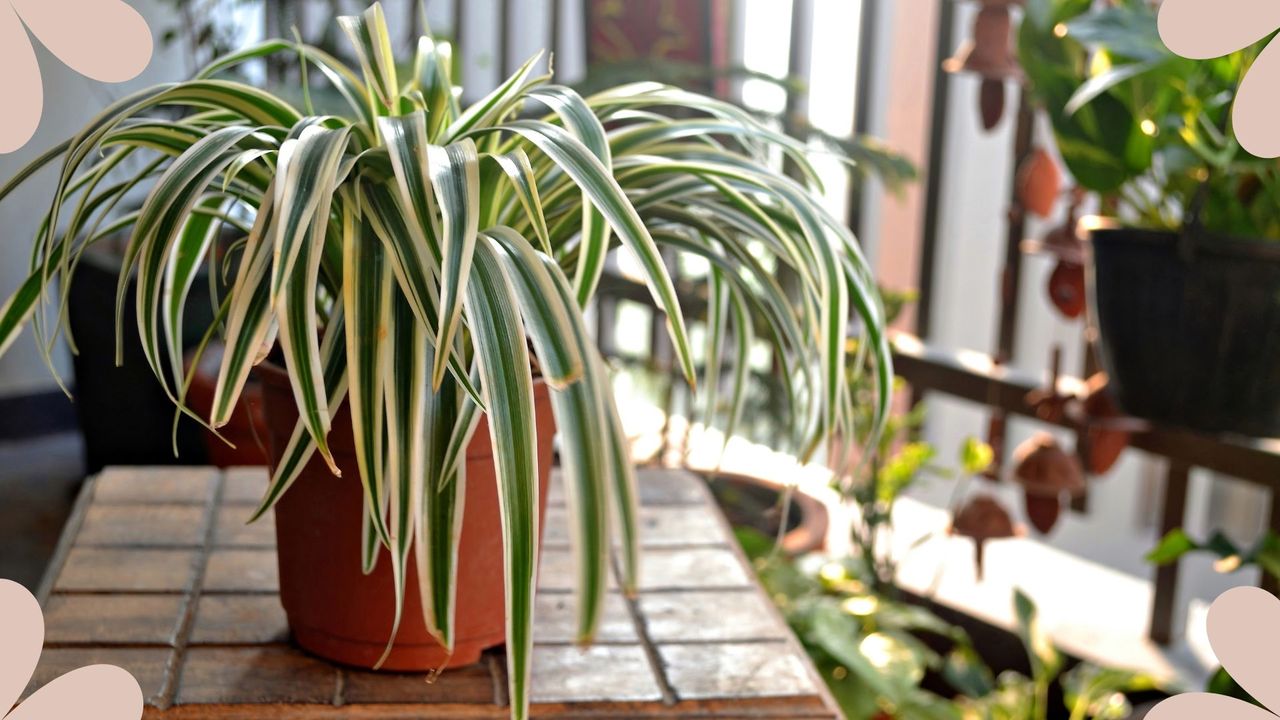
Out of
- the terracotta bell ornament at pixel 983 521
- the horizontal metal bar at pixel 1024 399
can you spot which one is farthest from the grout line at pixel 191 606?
the horizontal metal bar at pixel 1024 399

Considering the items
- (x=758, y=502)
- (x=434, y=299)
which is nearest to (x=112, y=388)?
(x=758, y=502)

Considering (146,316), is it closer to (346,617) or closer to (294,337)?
(294,337)

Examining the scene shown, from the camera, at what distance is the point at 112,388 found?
7.95ft

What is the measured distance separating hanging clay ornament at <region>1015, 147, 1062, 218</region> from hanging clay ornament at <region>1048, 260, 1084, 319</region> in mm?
86

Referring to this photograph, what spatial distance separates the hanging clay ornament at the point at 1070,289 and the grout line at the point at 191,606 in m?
1.04

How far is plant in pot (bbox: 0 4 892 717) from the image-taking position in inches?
24.8

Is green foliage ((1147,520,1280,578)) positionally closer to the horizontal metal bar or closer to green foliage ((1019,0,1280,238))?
the horizontal metal bar

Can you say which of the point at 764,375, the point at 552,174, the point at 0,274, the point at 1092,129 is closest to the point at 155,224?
the point at 552,174

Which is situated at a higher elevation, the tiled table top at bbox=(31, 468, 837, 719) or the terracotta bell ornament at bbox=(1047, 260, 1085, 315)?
the terracotta bell ornament at bbox=(1047, 260, 1085, 315)

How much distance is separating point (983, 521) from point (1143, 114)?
2.12 ft

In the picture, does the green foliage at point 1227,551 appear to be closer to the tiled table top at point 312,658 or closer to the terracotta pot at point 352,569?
the tiled table top at point 312,658

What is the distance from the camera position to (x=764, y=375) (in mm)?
2076

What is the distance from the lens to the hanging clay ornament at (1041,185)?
1.63 m

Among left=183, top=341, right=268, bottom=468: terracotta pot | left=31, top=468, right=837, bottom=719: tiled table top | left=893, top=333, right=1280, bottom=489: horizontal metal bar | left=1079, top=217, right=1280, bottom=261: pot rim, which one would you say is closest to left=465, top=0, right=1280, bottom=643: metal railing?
left=893, top=333, right=1280, bottom=489: horizontal metal bar
